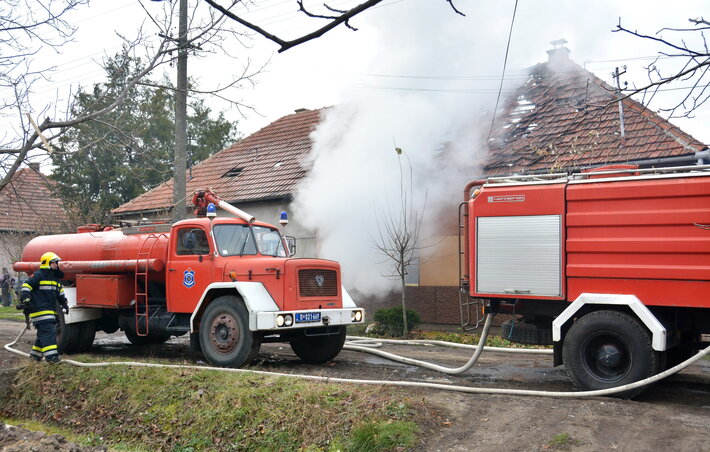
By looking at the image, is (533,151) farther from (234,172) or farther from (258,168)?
(234,172)

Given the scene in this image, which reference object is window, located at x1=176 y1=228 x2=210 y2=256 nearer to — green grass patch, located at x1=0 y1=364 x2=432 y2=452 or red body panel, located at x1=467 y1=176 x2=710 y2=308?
green grass patch, located at x1=0 y1=364 x2=432 y2=452

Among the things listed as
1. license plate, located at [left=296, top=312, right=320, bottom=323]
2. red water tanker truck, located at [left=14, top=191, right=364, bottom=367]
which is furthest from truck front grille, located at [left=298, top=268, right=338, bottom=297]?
license plate, located at [left=296, top=312, right=320, bottom=323]

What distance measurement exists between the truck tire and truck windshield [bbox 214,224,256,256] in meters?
5.30

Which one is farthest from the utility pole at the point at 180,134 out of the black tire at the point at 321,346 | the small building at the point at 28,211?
the black tire at the point at 321,346

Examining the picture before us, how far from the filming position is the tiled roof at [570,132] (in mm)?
13039

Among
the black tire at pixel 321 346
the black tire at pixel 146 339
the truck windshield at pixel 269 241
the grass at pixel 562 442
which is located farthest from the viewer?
the black tire at pixel 146 339

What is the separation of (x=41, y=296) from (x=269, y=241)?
375cm

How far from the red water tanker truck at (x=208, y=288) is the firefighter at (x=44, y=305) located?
1.00m

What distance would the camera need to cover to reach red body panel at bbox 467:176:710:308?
24.2ft

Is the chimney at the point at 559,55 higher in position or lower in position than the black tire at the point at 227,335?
higher

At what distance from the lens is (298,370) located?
9977 mm

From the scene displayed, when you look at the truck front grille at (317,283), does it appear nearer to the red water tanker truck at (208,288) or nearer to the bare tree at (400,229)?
the red water tanker truck at (208,288)

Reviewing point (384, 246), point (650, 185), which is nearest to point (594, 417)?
point (650, 185)

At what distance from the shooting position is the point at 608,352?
7754 millimetres
